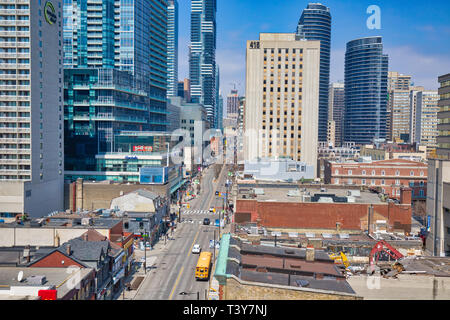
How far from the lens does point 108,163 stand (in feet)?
314

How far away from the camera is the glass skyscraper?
3937 inches

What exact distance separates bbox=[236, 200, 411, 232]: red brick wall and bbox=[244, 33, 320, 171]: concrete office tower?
68557mm

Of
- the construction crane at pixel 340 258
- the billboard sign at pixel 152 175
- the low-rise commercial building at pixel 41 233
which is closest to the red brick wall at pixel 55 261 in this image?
the low-rise commercial building at pixel 41 233

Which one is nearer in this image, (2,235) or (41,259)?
(41,259)

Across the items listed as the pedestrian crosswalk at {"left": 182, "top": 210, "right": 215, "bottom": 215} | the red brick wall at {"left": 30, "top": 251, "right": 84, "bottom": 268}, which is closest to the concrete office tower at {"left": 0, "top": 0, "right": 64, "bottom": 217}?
the pedestrian crosswalk at {"left": 182, "top": 210, "right": 215, "bottom": 215}

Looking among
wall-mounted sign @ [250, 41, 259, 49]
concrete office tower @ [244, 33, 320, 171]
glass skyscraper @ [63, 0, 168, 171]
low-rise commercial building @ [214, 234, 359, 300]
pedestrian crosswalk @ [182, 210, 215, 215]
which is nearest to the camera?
low-rise commercial building @ [214, 234, 359, 300]

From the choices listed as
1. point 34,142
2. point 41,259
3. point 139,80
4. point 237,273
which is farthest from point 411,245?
point 139,80

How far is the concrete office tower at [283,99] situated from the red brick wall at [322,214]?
68557 millimetres

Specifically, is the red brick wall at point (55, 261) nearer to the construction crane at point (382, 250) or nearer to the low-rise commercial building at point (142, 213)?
the low-rise commercial building at point (142, 213)

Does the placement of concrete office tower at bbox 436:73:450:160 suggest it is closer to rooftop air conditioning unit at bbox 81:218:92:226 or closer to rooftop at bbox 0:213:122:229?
rooftop at bbox 0:213:122:229

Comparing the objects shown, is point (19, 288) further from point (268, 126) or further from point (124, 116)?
point (268, 126)

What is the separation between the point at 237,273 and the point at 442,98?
4677cm

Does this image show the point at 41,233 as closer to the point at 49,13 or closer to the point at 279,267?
the point at 279,267

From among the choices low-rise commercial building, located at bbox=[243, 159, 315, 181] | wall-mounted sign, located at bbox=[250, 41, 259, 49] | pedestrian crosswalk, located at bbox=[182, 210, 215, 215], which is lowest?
pedestrian crosswalk, located at bbox=[182, 210, 215, 215]
